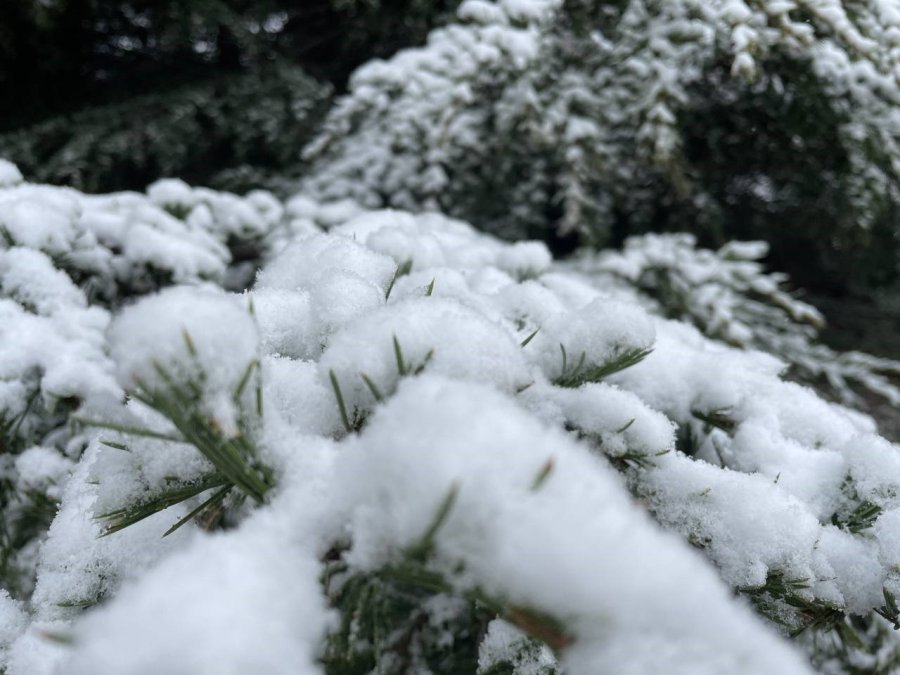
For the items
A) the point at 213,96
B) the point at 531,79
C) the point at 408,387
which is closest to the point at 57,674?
the point at 408,387

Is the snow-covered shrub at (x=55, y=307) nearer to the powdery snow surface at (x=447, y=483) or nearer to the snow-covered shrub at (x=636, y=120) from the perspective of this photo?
the powdery snow surface at (x=447, y=483)

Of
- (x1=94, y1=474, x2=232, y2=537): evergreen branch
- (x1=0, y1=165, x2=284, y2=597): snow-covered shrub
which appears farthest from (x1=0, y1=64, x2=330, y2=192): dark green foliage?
(x1=94, y1=474, x2=232, y2=537): evergreen branch

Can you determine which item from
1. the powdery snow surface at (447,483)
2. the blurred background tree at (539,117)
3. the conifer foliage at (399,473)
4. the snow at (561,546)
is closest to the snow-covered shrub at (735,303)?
the blurred background tree at (539,117)

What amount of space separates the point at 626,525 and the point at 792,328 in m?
1.68

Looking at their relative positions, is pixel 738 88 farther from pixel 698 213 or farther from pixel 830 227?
pixel 830 227

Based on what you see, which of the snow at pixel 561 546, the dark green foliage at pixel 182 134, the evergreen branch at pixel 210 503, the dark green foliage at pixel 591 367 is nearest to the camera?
the snow at pixel 561 546

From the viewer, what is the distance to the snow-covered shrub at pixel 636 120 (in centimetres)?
149

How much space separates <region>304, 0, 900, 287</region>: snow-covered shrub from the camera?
4.90ft

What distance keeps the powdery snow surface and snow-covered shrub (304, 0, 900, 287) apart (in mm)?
953

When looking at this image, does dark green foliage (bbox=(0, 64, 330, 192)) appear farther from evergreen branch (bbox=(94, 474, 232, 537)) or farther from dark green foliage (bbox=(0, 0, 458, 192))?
evergreen branch (bbox=(94, 474, 232, 537))

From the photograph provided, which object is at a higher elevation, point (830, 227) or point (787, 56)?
point (787, 56)

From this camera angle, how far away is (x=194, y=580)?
0.30 m

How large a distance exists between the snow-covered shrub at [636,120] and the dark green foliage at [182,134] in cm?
27

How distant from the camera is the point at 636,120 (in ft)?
5.49
